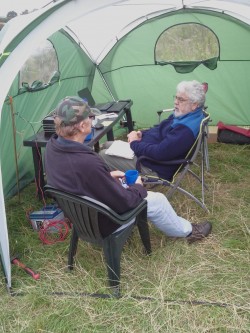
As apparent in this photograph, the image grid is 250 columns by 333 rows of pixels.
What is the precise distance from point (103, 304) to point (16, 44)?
2.01 meters

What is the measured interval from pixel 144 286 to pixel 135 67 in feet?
15.2

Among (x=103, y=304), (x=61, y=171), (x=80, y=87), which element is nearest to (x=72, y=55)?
(x=80, y=87)

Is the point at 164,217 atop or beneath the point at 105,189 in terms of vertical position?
beneath

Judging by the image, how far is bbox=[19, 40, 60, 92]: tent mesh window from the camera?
4.56 metres

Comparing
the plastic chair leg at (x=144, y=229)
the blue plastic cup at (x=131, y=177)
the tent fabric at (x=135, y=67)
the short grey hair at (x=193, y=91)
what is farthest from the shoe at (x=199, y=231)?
the tent fabric at (x=135, y=67)

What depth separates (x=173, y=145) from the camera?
3588 millimetres

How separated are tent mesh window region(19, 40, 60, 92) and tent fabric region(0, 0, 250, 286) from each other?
48 mm

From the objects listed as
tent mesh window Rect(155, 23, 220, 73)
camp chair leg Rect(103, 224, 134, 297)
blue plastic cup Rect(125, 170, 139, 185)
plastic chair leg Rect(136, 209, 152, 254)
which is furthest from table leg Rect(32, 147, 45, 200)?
tent mesh window Rect(155, 23, 220, 73)

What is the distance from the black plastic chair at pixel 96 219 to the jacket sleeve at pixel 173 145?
876mm

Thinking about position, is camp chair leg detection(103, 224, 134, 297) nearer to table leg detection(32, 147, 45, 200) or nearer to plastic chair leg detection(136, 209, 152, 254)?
plastic chair leg detection(136, 209, 152, 254)

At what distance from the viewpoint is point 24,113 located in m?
4.56

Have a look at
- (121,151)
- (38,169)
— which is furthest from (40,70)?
(121,151)

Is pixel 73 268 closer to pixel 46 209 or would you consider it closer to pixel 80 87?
pixel 46 209

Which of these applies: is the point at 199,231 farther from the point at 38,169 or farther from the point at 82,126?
the point at 38,169
